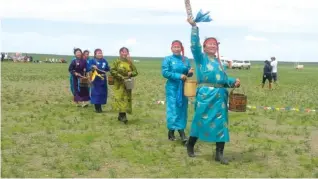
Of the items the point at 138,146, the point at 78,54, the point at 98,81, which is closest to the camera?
the point at 138,146

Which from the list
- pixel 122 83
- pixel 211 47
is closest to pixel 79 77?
pixel 122 83

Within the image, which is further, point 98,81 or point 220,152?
point 98,81

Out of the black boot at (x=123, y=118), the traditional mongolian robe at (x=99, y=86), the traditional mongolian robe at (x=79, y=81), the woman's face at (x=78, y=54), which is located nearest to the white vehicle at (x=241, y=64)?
the traditional mongolian robe at (x=79, y=81)

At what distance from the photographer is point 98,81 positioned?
42.7 feet

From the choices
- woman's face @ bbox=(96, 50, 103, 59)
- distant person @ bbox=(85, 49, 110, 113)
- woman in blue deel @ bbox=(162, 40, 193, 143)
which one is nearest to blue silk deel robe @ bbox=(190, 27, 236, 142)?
woman in blue deel @ bbox=(162, 40, 193, 143)

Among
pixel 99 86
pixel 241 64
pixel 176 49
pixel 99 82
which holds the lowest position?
pixel 241 64

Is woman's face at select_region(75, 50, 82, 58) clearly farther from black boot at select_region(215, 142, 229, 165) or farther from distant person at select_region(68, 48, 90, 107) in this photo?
black boot at select_region(215, 142, 229, 165)

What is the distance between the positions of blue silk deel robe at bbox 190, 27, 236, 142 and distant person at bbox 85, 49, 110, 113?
583 centimetres

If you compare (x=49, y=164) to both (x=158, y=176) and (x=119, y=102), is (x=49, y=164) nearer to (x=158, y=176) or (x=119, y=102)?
(x=158, y=176)

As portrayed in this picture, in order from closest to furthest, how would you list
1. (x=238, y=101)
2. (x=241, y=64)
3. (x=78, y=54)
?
(x=238, y=101) < (x=78, y=54) < (x=241, y=64)

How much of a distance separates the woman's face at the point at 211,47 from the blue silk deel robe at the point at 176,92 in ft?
4.02

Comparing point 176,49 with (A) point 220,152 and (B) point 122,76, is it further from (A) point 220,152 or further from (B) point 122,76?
(B) point 122,76

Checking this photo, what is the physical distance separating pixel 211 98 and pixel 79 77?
7331 millimetres

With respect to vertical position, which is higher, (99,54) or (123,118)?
(99,54)
